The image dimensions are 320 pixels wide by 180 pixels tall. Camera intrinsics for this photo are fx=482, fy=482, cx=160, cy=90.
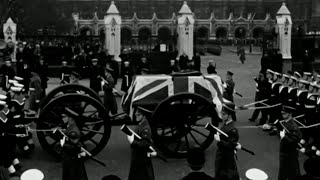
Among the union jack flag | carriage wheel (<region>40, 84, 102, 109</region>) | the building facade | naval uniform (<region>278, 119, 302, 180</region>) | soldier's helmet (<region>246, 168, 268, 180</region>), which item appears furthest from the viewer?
the building facade

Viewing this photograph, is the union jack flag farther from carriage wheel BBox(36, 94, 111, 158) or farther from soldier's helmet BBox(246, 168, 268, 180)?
soldier's helmet BBox(246, 168, 268, 180)

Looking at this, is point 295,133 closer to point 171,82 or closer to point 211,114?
point 211,114

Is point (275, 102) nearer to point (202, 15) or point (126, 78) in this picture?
point (126, 78)

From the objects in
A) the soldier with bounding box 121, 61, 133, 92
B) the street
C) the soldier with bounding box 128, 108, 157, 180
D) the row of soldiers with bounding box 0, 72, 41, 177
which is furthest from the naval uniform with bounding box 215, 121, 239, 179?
the soldier with bounding box 121, 61, 133, 92

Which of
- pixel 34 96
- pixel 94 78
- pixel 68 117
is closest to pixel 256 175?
pixel 68 117

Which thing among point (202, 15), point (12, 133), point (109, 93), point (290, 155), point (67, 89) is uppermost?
point (202, 15)

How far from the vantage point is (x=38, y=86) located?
12.5 meters

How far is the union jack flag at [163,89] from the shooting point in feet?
29.9

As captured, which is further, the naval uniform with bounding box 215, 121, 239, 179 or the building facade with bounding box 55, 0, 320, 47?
the building facade with bounding box 55, 0, 320, 47

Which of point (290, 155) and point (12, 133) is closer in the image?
point (290, 155)

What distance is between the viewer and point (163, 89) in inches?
362

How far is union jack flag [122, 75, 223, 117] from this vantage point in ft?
29.9

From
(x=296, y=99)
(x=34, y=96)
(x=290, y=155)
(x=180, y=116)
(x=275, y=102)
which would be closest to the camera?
(x=290, y=155)

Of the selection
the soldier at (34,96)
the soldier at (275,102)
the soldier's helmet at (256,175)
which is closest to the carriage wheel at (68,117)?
the soldier at (34,96)
